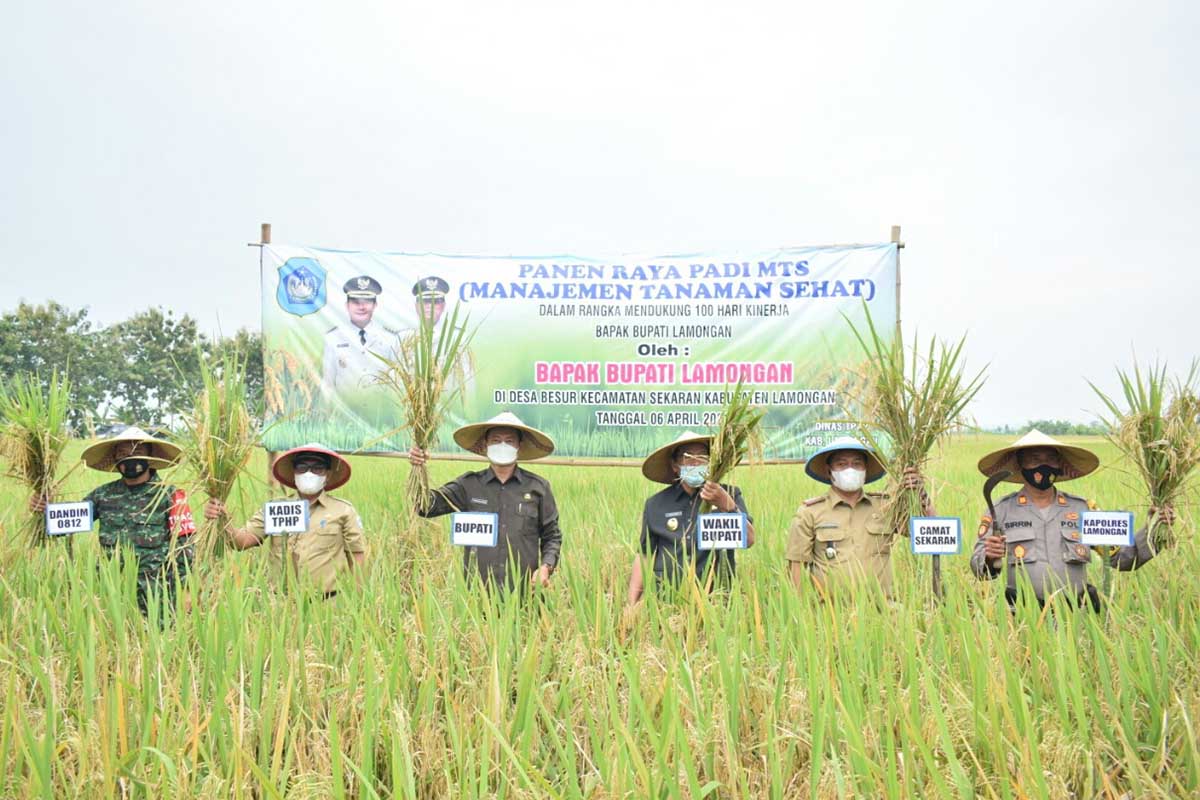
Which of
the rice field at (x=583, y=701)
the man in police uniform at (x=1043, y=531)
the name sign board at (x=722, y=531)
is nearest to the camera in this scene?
the rice field at (x=583, y=701)

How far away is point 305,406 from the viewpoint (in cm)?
998

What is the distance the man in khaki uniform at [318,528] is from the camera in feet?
16.0

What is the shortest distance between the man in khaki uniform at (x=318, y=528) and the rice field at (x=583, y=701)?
0.61 meters

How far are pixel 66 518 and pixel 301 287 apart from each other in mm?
5324

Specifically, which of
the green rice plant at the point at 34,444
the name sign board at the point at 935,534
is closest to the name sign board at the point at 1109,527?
the name sign board at the point at 935,534

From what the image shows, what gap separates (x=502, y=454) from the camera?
519 cm

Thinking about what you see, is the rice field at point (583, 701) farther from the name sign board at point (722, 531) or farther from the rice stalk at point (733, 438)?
the rice stalk at point (733, 438)

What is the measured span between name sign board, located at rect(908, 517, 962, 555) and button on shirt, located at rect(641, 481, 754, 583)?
890 mm

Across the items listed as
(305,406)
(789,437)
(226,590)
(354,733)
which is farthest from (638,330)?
(354,733)

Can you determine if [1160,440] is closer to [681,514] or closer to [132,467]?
[681,514]

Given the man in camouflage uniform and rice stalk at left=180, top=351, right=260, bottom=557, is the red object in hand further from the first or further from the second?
rice stalk at left=180, top=351, right=260, bottom=557

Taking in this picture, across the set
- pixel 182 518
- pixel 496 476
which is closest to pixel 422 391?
pixel 496 476

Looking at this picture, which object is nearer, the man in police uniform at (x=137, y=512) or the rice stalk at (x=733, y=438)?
the rice stalk at (x=733, y=438)

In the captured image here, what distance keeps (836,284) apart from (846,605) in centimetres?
636
